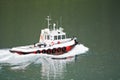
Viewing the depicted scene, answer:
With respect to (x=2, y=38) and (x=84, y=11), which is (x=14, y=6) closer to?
(x=84, y=11)

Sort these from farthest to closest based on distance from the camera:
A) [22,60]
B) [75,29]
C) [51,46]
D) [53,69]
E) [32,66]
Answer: [75,29] < [51,46] < [22,60] < [32,66] < [53,69]

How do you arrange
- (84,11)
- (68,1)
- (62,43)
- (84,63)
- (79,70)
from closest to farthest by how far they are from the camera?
1. (79,70)
2. (84,63)
3. (62,43)
4. (84,11)
5. (68,1)

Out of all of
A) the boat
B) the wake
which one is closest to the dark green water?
the wake

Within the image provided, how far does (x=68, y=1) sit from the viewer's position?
26.0 m

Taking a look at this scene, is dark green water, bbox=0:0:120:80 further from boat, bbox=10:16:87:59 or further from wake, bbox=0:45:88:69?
boat, bbox=10:16:87:59

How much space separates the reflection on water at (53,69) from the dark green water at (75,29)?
0.09ft

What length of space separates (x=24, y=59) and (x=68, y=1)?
1540cm

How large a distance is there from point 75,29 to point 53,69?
685 cm

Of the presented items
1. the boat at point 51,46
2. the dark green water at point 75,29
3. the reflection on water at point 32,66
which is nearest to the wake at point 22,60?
the reflection on water at point 32,66

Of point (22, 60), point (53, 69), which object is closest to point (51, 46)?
point (22, 60)

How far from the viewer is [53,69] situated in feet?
33.5

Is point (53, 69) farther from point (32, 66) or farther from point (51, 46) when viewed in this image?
point (51, 46)

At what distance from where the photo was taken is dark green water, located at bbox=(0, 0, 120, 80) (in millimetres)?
9850

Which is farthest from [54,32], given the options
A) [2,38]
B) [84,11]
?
[84,11]
